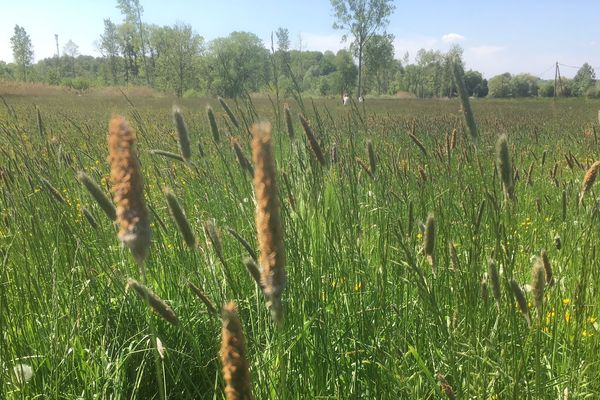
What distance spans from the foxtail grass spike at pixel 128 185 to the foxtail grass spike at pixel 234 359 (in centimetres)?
27

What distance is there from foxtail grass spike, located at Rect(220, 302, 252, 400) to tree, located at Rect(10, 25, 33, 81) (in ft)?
243

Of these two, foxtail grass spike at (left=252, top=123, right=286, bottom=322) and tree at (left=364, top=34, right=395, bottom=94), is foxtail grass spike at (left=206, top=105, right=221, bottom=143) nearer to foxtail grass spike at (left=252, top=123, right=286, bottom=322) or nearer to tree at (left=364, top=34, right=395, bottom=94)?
foxtail grass spike at (left=252, top=123, right=286, bottom=322)

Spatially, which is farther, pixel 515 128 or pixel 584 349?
pixel 515 128

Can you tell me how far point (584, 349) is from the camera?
1824 mm

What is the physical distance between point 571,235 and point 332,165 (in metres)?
1.34

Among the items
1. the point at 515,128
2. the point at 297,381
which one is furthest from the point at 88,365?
the point at 515,128

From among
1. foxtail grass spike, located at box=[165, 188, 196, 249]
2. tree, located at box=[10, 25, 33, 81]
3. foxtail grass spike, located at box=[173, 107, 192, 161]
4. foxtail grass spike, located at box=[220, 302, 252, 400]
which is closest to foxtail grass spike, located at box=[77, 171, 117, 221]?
foxtail grass spike, located at box=[165, 188, 196, 249]

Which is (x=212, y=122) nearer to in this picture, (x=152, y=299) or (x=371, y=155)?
(x=371, y=155)

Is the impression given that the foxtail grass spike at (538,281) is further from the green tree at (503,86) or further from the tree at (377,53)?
the tree at (377,53)

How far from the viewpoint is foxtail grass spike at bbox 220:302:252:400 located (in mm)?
586

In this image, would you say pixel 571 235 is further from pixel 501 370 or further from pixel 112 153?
pixel 112 153

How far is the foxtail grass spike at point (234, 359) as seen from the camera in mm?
586

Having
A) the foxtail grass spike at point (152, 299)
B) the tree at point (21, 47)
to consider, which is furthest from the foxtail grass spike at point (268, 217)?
the tree at point (21, 47)

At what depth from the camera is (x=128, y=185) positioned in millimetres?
725
